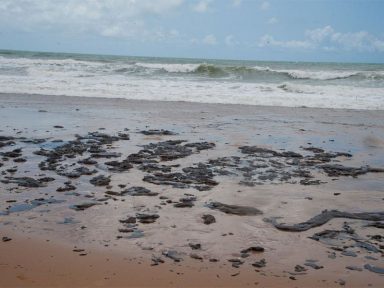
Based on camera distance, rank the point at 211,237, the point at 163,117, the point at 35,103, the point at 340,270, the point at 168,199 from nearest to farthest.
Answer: the point at 340,270 → the point at 211,237 → the point at 168,199 → the point at 163,117 → the point at 35,103

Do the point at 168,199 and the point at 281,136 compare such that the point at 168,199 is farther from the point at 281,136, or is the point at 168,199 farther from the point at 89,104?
the point at 89,104

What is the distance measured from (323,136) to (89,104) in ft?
27.6

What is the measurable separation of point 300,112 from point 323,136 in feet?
15.3

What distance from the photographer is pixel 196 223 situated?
457cm

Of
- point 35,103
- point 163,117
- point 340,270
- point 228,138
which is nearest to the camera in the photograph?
point 340,270

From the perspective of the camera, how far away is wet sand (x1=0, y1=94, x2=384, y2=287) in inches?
139

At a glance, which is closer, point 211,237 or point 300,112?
point 211,237

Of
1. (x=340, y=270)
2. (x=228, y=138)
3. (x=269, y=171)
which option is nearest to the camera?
(x=340, y=270)

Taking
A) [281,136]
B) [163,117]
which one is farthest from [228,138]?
[163,117]

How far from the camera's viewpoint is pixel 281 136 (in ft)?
32.2

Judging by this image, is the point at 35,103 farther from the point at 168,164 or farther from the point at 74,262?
the point at 74,262

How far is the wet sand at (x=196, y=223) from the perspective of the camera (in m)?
3.53

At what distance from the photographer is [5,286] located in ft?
10.7

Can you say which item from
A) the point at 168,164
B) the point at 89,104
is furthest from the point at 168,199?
the point at 89,104
